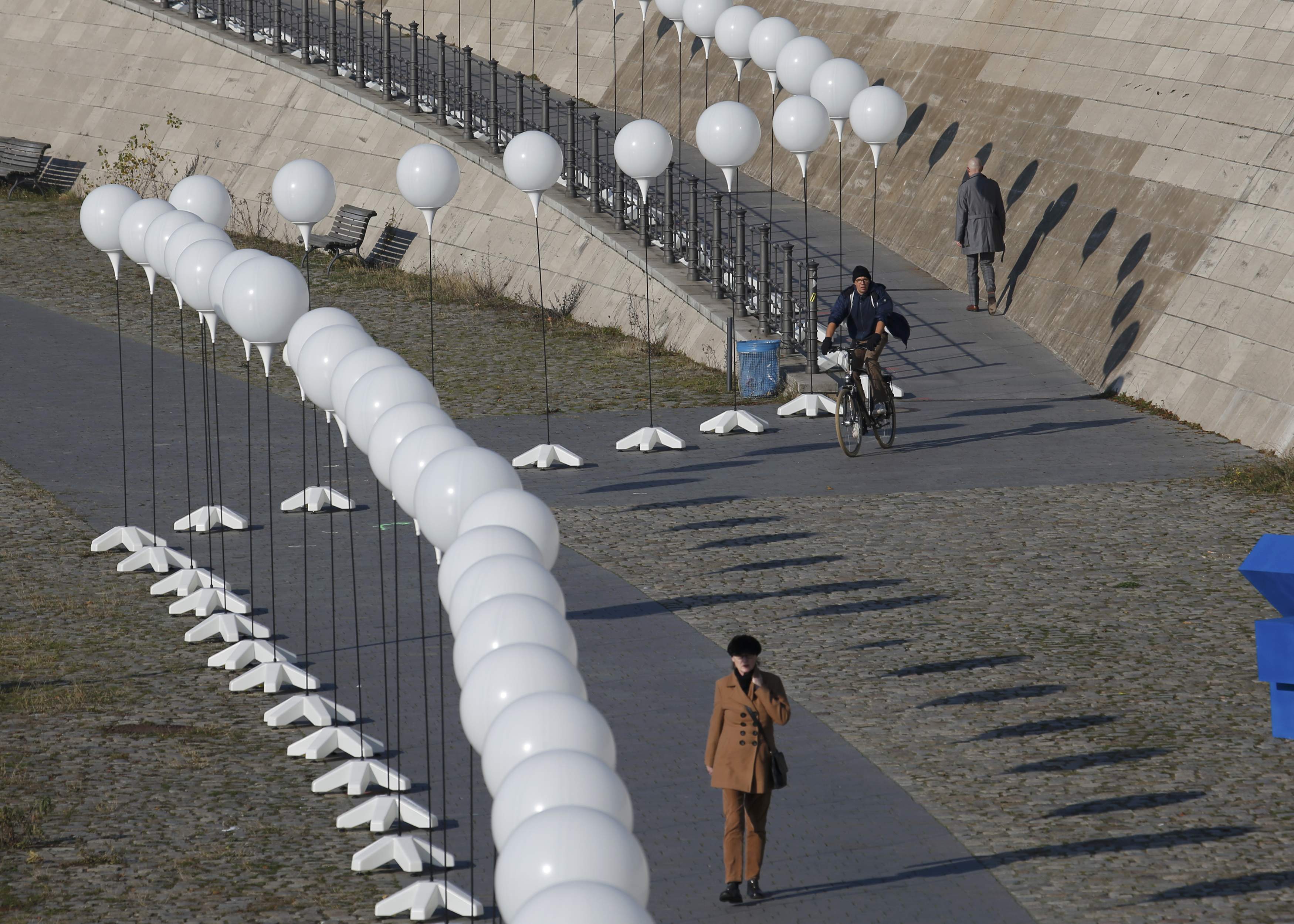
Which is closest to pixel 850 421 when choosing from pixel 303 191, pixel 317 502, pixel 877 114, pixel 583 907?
pixel 877 114

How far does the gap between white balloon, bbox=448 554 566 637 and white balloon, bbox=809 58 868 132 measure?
40.8 ft

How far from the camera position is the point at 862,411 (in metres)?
17.3

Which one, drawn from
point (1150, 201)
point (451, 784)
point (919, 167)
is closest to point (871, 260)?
A: point (919, 167)

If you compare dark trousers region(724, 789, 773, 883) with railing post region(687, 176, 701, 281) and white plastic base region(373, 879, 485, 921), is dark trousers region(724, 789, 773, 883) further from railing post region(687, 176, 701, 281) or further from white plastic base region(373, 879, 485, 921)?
railing post region(687, 176, 701, 281)

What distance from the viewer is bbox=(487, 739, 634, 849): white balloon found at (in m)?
6.02

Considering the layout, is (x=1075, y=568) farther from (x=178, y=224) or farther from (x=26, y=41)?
(x=26, y=41)

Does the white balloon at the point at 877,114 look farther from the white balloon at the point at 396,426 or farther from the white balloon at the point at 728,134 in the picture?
the white balloon at the point at 396,426

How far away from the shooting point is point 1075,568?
13.9 m

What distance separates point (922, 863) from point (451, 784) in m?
2.78

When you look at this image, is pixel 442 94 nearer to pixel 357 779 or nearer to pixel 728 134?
pixel 728 134

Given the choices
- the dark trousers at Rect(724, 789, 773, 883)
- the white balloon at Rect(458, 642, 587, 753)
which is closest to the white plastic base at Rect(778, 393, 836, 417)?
the dark trousers at Rect(724, 789, 773, 883)

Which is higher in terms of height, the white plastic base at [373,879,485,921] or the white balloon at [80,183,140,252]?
the white balloon at [80,183,140,252]

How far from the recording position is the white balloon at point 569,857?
221 inches

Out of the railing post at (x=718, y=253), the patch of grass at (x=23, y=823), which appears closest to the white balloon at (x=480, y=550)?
the patch of grass at (x=23, y=823)
